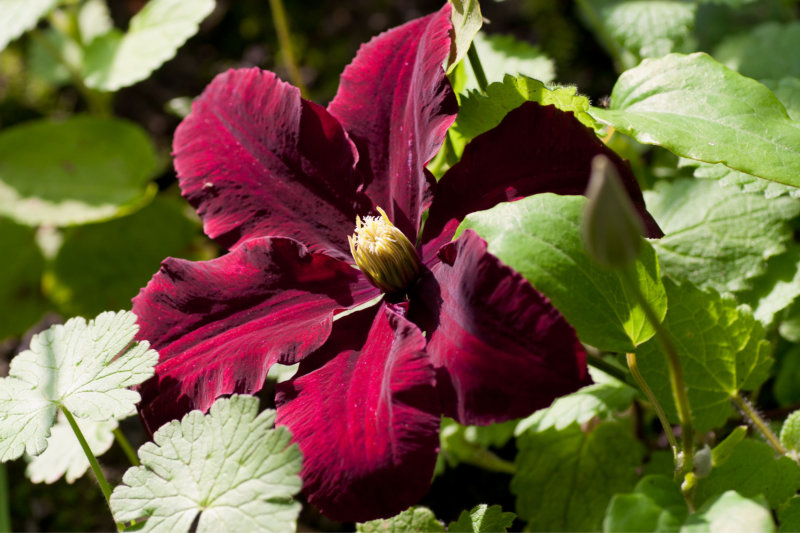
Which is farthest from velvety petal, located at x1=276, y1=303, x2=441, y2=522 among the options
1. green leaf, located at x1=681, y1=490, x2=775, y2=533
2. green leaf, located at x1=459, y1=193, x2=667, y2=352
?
green leaf, located at x1=681, y1=490, x2=775, y2=533

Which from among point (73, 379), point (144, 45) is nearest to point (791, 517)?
A: point (73, 379)

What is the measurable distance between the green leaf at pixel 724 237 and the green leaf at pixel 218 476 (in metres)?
0.61

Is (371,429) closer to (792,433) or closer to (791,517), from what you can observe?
(791,517)

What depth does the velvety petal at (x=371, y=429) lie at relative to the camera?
2.37ft

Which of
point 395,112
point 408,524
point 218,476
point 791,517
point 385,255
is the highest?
point 395,112

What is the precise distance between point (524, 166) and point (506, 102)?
0.09m

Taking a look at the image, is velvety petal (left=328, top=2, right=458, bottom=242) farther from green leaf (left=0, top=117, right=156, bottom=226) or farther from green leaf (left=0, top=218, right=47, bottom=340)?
green leaf (left=0, top=218, right=47, bottom=340)

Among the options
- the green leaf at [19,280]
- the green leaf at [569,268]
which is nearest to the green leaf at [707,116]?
the green leaf at [569,268]

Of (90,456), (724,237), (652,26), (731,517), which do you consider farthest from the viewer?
(652,26)

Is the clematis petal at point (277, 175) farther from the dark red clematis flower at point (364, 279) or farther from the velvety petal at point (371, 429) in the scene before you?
the velvety petal at point (371, 429)

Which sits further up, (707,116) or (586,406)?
(707,116)

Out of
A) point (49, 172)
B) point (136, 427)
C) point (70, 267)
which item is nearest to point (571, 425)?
point (136, 427)

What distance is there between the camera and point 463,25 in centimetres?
89

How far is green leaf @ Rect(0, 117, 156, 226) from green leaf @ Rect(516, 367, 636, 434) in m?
1.06
